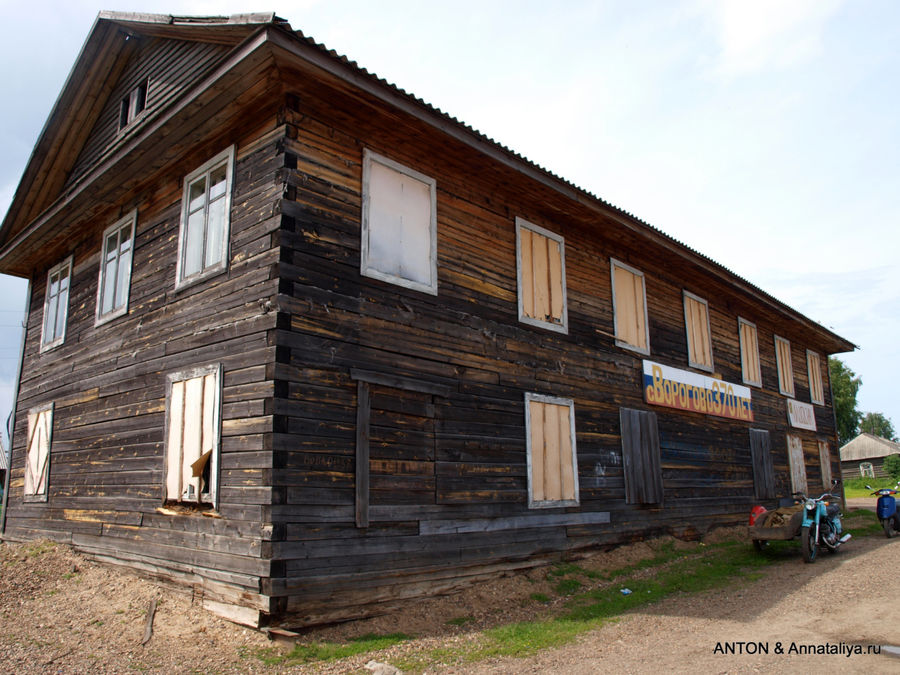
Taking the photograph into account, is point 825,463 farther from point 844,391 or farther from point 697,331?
point 844,391

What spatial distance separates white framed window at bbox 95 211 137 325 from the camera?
11.4m

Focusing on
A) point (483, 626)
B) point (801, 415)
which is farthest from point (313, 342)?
point (801, 415)

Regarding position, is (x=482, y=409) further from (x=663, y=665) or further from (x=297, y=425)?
(x=663, y=665)

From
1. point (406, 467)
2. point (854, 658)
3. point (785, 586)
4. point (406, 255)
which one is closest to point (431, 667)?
point (406, 467)

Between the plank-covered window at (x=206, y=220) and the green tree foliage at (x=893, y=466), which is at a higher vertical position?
the plank-covered window at (x=206, y=220)

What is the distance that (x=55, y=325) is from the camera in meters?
14.0

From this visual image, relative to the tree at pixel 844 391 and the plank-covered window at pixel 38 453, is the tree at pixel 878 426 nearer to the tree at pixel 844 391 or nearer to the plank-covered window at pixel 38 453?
the tree at pixel 844 391

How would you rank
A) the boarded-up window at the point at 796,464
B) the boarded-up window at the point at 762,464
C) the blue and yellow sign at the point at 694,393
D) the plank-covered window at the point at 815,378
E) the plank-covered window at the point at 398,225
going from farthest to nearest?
the plank-covered window at the point at 815,378, the boarded-up window at the point at 796,464, the boarded-up window at the point at 762,464, the blue and yellow sign at the point at 694,393, the plank-covered window at the point at 398,225

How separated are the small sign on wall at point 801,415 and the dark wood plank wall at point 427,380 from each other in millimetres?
8593

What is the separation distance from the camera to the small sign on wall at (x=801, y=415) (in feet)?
67.9

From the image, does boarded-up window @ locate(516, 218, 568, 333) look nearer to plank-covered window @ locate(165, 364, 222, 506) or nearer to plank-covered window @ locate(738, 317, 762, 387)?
plank-covered window @ locate(165, 364, 222, 506)

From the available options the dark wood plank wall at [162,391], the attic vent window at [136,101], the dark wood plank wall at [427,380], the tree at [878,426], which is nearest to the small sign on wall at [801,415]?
the dark wood plank wall at [427,380]

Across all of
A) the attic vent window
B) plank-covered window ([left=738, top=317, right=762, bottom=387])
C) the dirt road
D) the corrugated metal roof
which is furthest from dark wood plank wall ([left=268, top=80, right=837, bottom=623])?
the corrugated metal roof

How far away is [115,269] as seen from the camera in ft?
39.2
